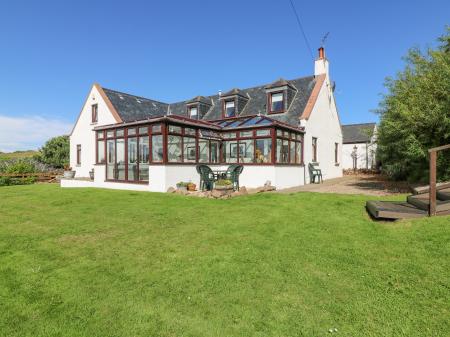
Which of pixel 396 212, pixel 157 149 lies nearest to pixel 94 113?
pixel 157 149

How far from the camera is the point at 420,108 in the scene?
11.4 m

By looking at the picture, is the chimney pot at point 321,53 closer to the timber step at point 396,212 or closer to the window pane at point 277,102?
the window pane at point 277,102

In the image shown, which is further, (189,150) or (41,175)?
(41,175)

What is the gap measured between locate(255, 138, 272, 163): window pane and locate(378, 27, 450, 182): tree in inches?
220

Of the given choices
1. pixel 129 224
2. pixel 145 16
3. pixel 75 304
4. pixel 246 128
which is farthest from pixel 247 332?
pixel 145 16

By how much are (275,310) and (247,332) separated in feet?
1.71

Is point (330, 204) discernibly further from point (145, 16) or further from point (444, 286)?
point (145, 16)

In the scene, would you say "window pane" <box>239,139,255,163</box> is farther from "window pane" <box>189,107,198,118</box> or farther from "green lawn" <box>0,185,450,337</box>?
"green lawn" <box>0,185,450,337</box>

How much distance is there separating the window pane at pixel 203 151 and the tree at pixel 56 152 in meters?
19.4

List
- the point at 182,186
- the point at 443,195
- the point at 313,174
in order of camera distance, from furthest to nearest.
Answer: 1. the point at 313,174
2. the point at 182,186
3. the point at 443,195

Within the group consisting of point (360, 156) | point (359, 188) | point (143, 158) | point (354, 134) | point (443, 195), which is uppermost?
point (354, 134)

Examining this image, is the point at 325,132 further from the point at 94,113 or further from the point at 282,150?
the point at 94,113

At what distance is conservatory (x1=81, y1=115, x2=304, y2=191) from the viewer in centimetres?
1420

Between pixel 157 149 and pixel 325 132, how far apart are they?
13.8 m
